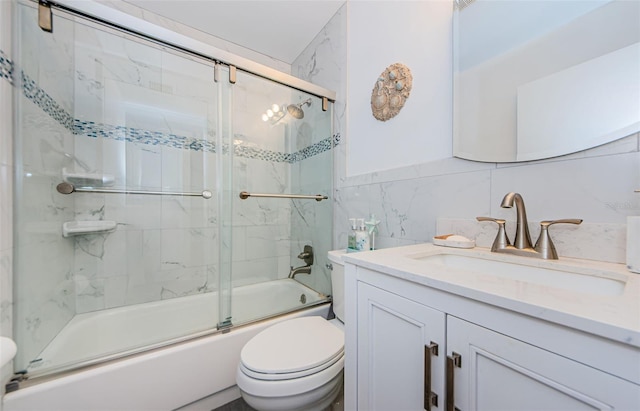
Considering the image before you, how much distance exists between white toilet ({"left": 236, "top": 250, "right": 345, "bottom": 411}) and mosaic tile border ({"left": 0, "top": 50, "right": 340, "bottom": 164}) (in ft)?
3.74

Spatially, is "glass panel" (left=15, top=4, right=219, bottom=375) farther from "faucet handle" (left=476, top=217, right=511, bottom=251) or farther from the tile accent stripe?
"faucet handle" (left=476, top=217, right=511, bottom=251)

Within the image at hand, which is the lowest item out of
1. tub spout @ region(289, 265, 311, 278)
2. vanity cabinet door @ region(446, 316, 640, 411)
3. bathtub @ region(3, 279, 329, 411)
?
bathtub @ region(3, 279, 329, 411)

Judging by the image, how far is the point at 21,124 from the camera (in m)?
0.94

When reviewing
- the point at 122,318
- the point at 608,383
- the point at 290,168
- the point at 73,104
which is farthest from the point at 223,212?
the point at 608,383

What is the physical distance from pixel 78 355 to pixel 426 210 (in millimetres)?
1644

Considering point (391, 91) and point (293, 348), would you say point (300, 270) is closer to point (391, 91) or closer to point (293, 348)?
point (293, 348)

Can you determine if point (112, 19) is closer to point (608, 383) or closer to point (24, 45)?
point (24, 45)

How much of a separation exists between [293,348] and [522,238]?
92 centimetres

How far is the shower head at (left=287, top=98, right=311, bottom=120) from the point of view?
68.3 inches

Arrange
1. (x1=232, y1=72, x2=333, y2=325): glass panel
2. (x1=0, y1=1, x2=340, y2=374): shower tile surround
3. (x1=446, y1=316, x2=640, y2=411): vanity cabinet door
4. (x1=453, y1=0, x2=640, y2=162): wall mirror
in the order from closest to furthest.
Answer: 1. (x1=446, y1=316, x2=640, y2=411): vanity cabinet door
2. (x1=453, y1=0, x2=640, y2=162): wall mirror
3. (x1=0, y1=1, x2=340, y2=374): shower tile surround
4. (x1=232, y1=72, x2=333, y2=325): glass panel

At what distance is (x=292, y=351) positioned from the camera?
97 cm

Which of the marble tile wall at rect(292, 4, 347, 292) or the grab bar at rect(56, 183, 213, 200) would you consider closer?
the grab bar at rect(56, 183, 213, 200)

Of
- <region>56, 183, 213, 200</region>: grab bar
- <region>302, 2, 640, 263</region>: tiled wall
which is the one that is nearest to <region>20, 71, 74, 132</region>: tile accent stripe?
<region>56, 183, 213, 200</region>: grab bar

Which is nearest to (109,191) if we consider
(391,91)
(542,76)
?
(391,91)
